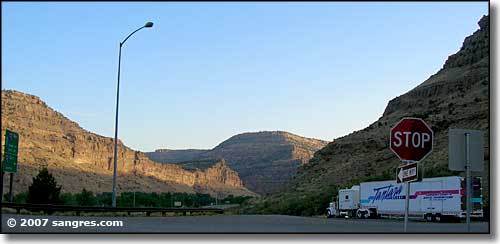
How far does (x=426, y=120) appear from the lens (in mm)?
69500

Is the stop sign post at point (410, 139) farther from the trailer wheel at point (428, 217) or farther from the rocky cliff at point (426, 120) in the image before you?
the rocky cliff at point (426, 120)

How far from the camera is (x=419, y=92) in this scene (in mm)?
89438

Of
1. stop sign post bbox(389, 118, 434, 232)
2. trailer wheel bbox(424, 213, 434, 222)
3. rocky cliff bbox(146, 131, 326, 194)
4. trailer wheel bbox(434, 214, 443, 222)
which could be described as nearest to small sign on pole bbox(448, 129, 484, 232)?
stop sign post bbox(389, 118, 434, 232)

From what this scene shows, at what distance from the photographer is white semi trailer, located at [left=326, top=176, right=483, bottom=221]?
37.1 m

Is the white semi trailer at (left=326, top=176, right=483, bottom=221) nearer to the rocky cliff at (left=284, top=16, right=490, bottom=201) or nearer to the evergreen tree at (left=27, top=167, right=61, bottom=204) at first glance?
the rocky cliff at (left=284, top=16, right=490, bottom=201)

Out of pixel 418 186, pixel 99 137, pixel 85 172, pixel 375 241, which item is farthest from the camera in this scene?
pixel 99 137

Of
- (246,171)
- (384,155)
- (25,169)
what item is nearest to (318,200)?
(384,155)

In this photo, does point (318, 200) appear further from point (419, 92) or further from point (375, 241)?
point (375, 241)

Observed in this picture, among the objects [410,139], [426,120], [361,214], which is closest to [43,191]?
[361,214]

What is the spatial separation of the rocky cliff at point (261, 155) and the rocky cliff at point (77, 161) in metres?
8.47

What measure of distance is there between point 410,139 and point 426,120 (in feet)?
198

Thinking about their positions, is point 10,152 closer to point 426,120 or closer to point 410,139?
point 410,139

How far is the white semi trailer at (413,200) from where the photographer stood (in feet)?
122

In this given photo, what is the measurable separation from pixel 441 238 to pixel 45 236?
285 inches
